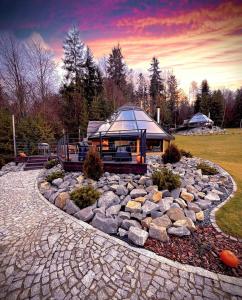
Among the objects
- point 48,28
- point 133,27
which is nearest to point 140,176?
point 133,27

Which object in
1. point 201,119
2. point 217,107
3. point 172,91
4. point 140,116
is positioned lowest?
point 140,116

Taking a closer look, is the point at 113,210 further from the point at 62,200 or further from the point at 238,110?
the point at 238,110

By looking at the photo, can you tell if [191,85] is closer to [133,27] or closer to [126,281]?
[133,27]

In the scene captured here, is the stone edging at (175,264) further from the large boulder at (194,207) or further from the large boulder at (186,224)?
the large boulder at (194,207)

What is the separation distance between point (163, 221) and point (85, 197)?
213 centimetres

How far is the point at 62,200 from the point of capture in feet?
15.5

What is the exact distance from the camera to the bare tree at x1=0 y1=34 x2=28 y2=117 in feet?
51.8

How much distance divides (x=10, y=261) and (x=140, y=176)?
413cm

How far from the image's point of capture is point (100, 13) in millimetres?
7535

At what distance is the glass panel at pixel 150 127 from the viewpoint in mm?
10281

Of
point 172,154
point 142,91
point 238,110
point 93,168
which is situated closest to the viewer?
point 93,168

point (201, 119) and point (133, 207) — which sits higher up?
point (201, 119)

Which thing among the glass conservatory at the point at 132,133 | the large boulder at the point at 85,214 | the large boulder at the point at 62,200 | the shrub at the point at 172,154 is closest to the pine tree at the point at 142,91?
the glass conservatory at the point at 132,133

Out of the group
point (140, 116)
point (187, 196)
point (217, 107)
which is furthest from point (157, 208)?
point (217, 107)
